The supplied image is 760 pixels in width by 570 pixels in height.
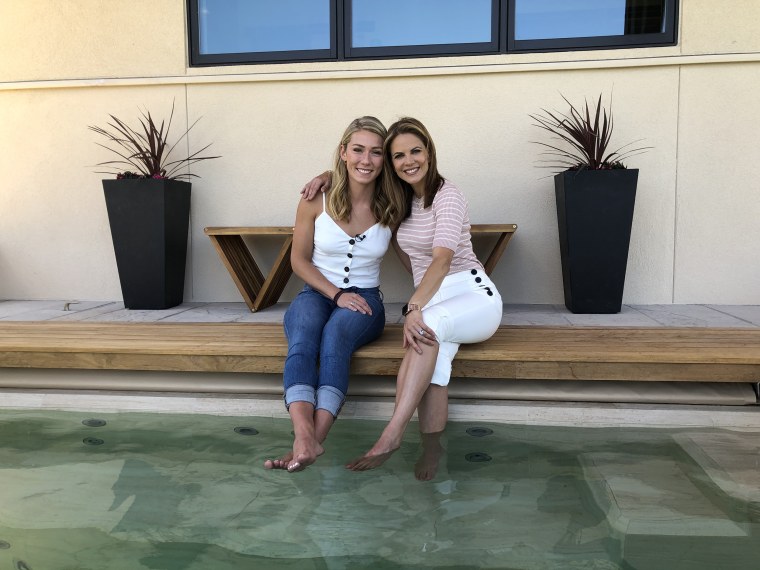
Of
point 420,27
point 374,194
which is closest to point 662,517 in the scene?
point 374,194

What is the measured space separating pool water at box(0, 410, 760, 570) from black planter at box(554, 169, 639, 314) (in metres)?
1.30

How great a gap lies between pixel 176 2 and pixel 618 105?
2727mm

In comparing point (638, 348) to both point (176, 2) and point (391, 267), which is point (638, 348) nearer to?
point (391, 267)

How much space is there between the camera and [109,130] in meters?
4.27

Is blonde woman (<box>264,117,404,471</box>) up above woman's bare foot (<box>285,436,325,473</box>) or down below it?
above

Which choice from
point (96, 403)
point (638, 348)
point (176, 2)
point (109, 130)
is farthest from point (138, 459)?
point (176, 2)

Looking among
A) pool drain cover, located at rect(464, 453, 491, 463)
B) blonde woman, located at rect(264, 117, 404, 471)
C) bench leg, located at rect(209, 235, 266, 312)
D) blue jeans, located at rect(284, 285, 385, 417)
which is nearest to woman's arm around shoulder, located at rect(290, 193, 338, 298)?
blonde woman, located at rect(264, 117, 404, 471)

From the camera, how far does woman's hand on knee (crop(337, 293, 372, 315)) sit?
2.50 meters

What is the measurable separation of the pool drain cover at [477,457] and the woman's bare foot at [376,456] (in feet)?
0.79

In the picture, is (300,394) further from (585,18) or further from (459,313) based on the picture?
(585,18)

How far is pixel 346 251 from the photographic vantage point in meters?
2.65

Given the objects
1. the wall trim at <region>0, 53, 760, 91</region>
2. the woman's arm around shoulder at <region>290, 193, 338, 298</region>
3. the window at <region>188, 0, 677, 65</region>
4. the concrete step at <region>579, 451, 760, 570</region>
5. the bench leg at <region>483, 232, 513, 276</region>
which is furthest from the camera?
the window at <region>188, 0, 677, 65</region>

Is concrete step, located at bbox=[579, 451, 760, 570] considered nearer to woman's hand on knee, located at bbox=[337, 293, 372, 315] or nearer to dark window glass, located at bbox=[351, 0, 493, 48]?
woman's hand on knee, located at bbox=[337, 293, 372, 315]

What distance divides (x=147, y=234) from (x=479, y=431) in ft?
7.65
